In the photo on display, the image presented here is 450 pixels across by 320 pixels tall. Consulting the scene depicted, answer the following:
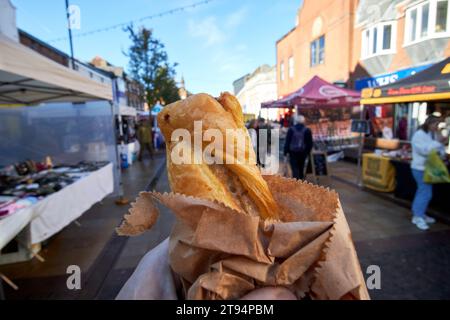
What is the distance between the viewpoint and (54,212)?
3859 millimetres

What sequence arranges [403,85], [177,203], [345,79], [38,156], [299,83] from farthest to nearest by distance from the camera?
1. [299,83]
2. [345,79]
3. [38,156]
4. [403,85]
5. [177,203]

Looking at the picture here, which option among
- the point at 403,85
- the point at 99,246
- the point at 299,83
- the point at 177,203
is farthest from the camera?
the point at 299,83

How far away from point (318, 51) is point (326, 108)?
6.79m

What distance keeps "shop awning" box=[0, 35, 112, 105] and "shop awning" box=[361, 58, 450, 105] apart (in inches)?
223

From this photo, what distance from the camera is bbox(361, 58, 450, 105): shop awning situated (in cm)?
420

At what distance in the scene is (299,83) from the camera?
2223cm

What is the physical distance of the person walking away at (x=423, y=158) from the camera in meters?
4.47

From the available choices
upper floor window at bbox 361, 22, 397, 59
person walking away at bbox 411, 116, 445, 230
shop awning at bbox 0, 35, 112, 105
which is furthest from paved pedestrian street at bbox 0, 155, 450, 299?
upper floor window at bbox 361, 22, 397, 59

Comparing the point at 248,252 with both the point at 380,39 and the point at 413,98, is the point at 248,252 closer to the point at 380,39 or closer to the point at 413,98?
the point at 413,98

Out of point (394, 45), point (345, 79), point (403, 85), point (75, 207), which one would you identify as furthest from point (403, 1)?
point (75, 207)

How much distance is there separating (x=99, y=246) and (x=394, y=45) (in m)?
14.7

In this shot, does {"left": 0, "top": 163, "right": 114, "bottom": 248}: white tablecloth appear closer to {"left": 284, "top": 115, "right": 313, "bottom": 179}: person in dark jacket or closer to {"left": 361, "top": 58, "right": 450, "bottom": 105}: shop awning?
{"left": 284, "top": 115, "right": 313, "bottom": 179}: person in dark jacket

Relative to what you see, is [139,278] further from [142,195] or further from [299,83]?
[299,83]

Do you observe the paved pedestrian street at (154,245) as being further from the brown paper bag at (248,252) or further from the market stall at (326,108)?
the market stall at (326,108)
